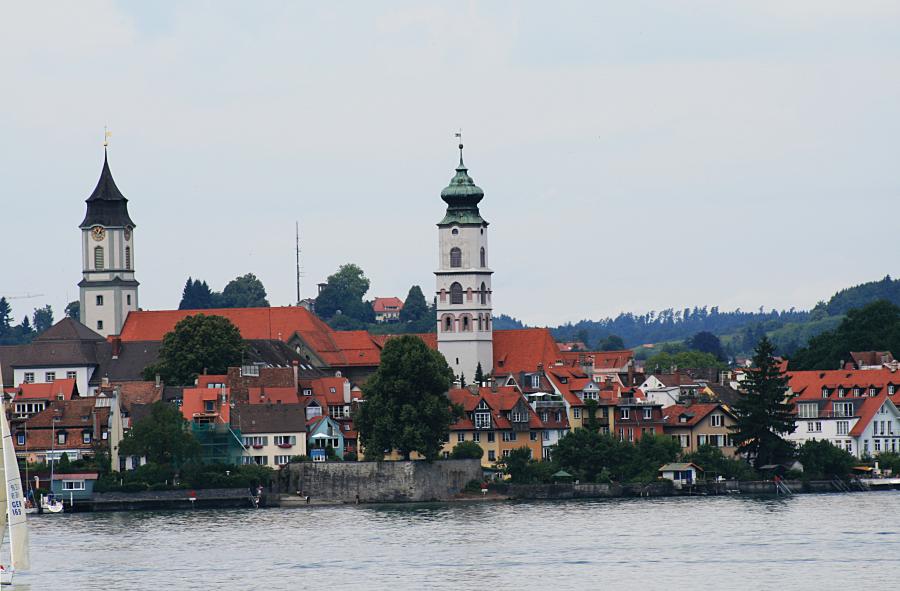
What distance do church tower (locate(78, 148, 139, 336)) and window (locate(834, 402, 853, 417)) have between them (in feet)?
161

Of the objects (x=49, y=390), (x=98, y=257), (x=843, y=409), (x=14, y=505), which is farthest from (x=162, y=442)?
(x=98, y=257)

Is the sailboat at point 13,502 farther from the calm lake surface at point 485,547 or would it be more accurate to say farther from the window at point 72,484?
the window at point 72,484

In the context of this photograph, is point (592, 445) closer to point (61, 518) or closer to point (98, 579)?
point (61, 518)

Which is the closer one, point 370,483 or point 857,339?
point 370,483

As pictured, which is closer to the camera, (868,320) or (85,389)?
(85,389)

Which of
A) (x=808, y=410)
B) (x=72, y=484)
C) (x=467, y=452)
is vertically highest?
(x=808, y=410)

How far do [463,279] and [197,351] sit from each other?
66.2 ft

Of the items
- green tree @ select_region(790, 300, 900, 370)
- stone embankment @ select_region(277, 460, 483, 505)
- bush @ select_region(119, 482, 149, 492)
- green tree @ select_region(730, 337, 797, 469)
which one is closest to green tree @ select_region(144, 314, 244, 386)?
stone embankment @ select_region(277, 460, 483, 505)

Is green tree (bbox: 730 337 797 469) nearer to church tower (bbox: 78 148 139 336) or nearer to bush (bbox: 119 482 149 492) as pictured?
bush (bbox: 119 482 149 492)

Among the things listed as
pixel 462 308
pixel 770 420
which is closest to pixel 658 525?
pixel 770 420

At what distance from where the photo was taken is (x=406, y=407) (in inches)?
4215

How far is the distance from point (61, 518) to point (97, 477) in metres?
5.61

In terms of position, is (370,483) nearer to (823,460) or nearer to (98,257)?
(823,460)

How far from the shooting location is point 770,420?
380 ft
